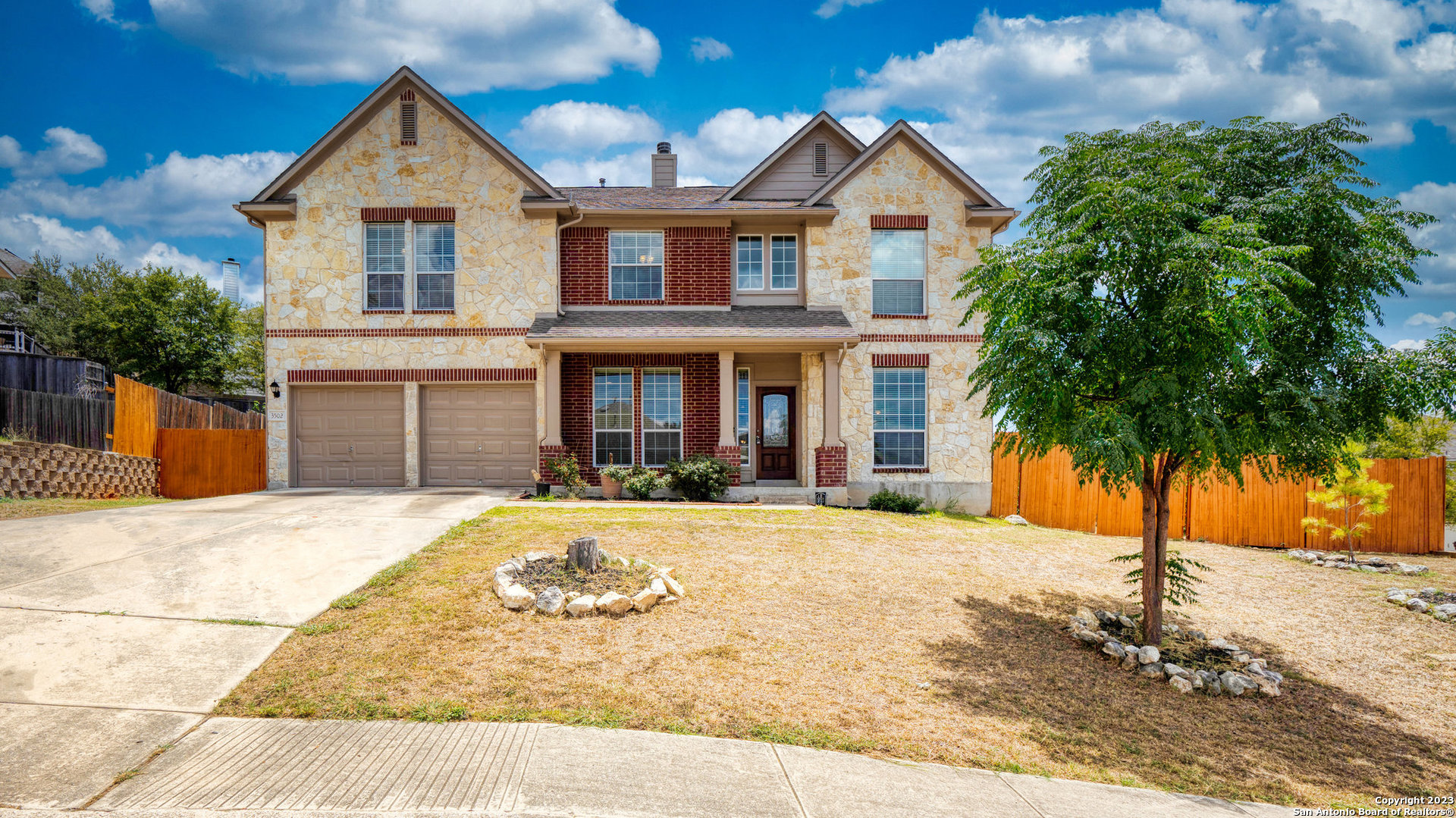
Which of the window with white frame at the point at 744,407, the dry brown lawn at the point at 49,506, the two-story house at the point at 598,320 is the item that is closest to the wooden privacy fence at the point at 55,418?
the dry brown lawn at the point at 49,506

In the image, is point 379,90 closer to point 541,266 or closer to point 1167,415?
point 541,266

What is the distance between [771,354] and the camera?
15664 mm

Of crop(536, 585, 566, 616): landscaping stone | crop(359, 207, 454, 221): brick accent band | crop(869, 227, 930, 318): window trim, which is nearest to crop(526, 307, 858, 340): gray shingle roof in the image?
crop(869, 227, 930, 318): window trim

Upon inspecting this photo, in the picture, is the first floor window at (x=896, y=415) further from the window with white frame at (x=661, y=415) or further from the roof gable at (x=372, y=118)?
the roof gable at (x=372, y=118)

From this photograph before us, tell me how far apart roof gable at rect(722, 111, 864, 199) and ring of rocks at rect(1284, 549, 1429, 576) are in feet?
38.9

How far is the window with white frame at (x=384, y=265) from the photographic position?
14.8 m

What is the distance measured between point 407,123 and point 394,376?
530cm

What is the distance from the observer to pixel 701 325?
14.6 m

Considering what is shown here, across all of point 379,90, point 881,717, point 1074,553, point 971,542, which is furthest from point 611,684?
point 379,90

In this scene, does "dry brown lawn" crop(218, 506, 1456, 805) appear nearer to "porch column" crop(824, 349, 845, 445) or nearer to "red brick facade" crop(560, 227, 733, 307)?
"porch column" crop(824, 349, 845, 445)

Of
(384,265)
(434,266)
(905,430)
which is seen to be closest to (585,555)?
(905,430)

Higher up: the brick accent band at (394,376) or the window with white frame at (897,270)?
Answer: the window with white frame at (897,270)

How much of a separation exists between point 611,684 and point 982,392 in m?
11.9

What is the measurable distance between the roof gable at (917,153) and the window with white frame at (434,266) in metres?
7.69
